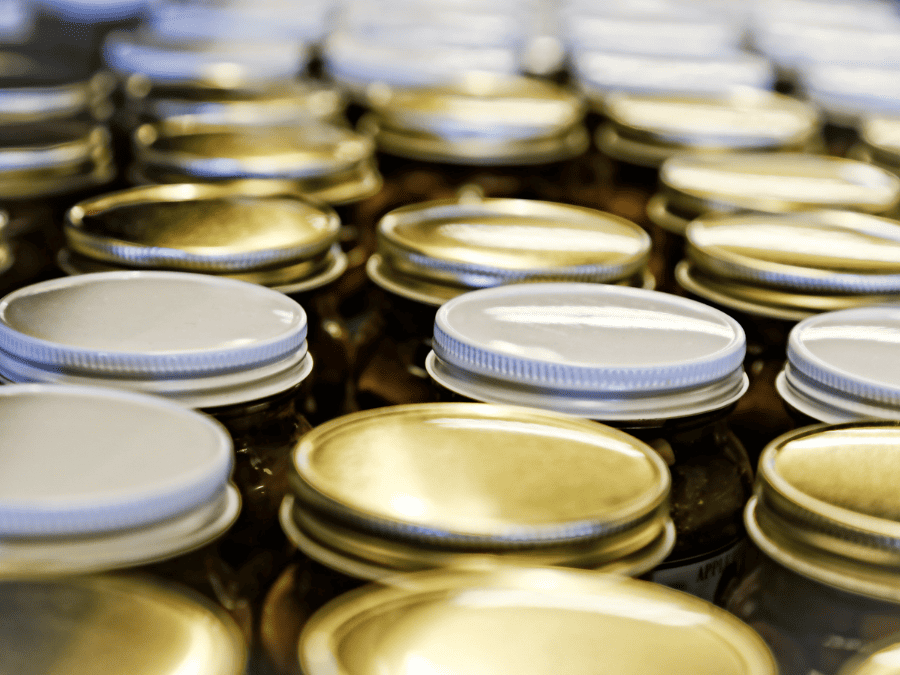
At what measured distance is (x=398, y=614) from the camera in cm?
34

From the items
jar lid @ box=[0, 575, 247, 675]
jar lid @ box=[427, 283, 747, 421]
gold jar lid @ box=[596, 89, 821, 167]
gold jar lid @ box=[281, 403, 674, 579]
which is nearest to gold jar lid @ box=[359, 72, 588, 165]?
gold jar lid @ box=[596, 89, 821, 167]

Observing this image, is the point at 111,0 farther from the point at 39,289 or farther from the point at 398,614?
the point at 398,614

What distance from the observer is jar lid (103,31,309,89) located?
101cm

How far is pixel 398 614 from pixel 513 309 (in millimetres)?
222

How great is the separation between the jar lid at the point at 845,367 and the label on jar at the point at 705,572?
8 cm

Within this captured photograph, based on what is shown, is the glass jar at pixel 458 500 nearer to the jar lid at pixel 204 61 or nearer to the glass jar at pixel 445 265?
the glass jar at pixel 445 265

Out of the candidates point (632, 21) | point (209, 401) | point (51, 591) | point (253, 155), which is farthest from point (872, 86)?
point (51, 591)

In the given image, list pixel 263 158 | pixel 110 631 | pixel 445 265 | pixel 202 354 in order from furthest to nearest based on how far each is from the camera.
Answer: pixel 263 158
pixel 445 265
pixel 202 354
pixel 110 631

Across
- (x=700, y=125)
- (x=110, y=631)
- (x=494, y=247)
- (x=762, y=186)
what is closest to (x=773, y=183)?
(x=762, y=186)

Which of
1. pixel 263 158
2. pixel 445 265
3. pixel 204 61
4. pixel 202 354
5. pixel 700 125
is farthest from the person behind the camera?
pixel 204 61

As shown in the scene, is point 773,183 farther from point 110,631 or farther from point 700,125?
point 110,631

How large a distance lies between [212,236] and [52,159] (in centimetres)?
24

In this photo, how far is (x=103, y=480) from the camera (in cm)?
35

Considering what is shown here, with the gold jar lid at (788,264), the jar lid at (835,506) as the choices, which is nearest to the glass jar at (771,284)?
the gold jar lid at (788,264)
